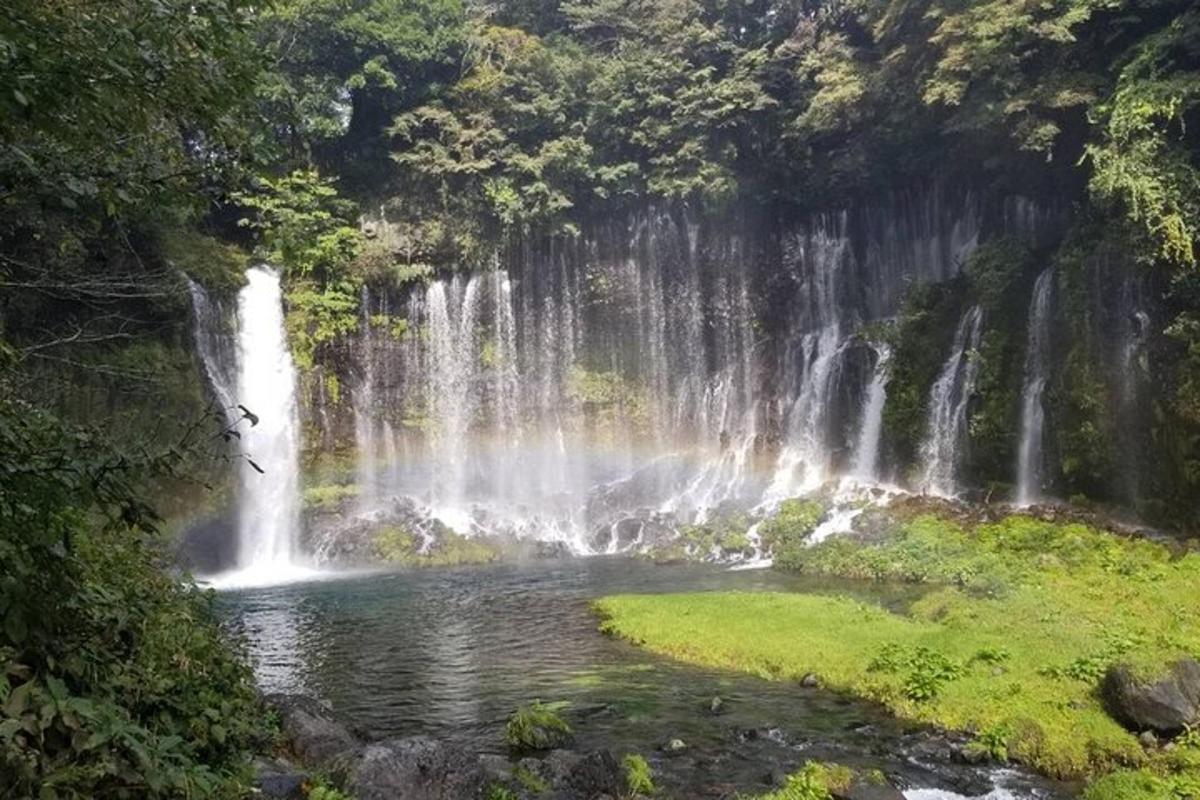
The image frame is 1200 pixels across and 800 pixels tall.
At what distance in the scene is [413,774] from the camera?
328 inches

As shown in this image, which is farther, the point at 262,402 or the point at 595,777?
the point at 262,402

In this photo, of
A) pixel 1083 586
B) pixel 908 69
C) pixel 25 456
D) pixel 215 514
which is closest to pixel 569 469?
pixel 215 514

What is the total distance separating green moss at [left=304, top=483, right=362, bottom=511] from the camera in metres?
34.2

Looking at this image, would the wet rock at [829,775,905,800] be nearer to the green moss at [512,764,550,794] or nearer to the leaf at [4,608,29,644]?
the green moss at [512,764,550,794]

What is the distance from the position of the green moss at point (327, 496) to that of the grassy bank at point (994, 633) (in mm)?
17494

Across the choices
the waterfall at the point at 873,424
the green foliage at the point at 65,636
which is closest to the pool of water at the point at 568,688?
the green foliage at the point at 65,636

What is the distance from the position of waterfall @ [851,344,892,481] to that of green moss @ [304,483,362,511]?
20.3 m

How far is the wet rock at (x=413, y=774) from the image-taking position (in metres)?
8.01

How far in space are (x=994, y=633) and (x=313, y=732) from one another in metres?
10.7

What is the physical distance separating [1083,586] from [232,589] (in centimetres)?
2241

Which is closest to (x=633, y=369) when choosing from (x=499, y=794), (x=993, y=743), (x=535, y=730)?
(x=535, y=730)

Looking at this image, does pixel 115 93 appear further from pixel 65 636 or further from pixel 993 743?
pixel 993 743

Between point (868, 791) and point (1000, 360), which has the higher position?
point (1000, 360)

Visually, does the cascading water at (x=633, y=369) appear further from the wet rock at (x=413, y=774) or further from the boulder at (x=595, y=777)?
the wet rock at (x=413, y=774)
